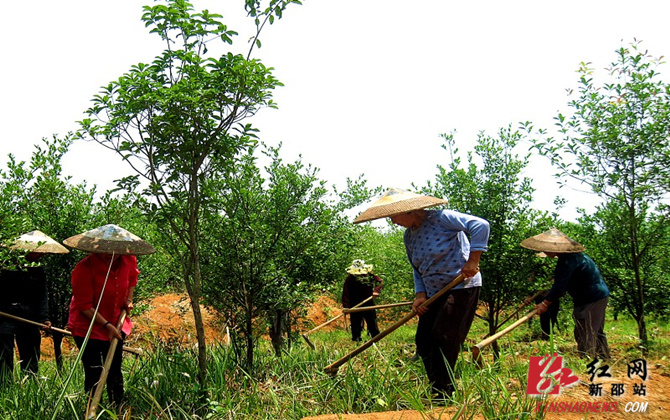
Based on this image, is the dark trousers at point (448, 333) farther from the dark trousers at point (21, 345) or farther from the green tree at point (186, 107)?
the dark trousers at point (21, 345)

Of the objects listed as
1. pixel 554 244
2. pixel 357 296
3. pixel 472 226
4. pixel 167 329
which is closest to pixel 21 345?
pixel 167 329

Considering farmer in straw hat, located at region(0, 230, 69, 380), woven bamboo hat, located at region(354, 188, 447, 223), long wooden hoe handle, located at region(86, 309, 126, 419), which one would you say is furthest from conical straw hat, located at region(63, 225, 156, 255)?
woven bamboo hat, located at region(354, 188, 447, 223)

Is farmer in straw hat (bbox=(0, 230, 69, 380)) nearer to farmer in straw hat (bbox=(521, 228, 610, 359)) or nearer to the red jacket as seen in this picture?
the red jacket

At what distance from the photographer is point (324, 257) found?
5.96m

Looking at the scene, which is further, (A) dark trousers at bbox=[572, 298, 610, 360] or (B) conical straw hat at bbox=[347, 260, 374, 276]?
(B) conical straw hat at bbox=[347, 260, 374, 276]

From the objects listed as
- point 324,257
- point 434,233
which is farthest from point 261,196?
point 434,233

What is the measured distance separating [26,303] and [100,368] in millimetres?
1936

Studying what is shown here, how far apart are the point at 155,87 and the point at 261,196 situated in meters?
1.90

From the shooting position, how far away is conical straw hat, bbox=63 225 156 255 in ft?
13.4

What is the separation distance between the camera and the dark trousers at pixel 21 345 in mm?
5180

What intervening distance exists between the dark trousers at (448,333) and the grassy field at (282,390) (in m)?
0.12

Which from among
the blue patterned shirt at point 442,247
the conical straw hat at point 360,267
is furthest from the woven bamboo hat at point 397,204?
the conical straw hat at point 360,267
